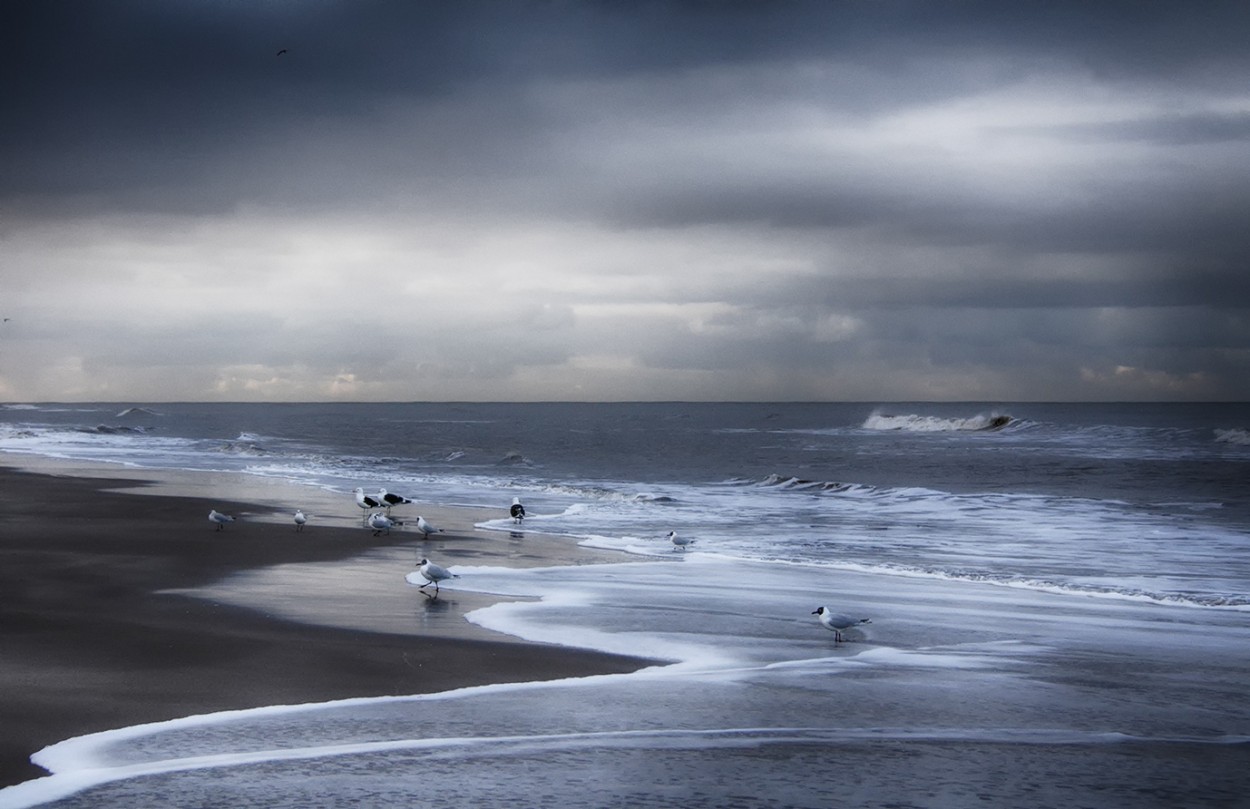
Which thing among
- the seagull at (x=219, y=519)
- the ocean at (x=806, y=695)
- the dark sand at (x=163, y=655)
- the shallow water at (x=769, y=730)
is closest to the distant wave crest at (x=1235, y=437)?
the ocean at (x=806, y=695)

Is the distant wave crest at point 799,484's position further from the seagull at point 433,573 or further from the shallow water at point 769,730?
the shallow water at point 769,730

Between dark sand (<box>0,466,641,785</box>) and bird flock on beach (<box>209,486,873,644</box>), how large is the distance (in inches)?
88.8

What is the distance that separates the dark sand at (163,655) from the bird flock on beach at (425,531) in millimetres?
2256

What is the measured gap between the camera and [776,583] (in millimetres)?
15086

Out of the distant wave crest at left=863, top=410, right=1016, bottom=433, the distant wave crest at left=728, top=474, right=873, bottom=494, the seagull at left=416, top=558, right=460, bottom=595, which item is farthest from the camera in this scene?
the distant wave crest at left=863, top=410, right=1016, bottom=433

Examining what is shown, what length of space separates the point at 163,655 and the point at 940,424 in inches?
4180

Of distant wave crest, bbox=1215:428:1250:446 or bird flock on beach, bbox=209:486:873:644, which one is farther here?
distant wave crest, bbox=1215:428:1250:446

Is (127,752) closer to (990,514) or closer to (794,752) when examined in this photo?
(794,752)

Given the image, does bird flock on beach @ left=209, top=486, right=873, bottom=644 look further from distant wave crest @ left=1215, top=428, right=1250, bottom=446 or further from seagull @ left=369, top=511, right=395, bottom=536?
distant wave crest @ left=1215, top=428, right=1250, bottom=446

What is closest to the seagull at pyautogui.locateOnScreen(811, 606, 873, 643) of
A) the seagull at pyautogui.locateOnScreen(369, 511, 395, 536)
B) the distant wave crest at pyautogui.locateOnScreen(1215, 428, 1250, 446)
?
the seagull at pyautogui.locateOnScreen(369, 511, 395, 536)

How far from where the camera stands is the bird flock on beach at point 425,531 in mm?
11062

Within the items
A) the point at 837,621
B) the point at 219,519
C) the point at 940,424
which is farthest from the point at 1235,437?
the point at 837,621

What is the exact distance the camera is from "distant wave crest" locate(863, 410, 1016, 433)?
341 feet

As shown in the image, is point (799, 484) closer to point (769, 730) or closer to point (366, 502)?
point (366, 502)
